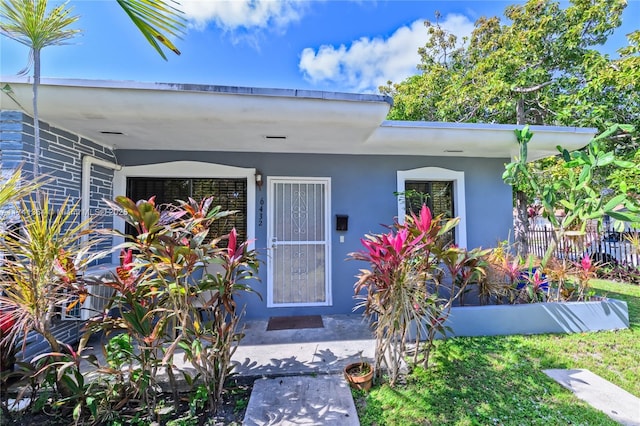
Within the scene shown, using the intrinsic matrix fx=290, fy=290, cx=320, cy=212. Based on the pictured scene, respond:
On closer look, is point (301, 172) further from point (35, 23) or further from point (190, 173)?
point (35, 23)

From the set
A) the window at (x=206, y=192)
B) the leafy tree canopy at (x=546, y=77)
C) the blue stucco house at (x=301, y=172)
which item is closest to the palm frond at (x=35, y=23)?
the blue stucco house at (x=301, y=172)

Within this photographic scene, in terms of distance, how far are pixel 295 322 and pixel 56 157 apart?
420cm

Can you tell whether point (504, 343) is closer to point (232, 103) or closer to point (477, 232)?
point (477, 232)

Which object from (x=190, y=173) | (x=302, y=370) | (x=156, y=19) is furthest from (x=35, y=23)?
(x=302, y=370)

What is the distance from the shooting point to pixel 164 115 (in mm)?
3492

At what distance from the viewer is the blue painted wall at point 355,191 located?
529 centimetres

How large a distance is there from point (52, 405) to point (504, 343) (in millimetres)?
5122

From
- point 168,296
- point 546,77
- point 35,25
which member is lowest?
point 168,296

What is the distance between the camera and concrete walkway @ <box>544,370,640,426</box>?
2651mm

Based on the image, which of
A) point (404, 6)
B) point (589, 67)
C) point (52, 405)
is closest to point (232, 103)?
point (52, 405)

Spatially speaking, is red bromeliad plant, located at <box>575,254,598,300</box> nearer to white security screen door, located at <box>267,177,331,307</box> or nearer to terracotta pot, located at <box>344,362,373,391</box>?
terracotta pot, located at <box>344,362,373,391</box>

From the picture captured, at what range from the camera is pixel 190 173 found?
5238 millimetres

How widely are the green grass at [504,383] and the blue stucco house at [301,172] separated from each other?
6.98ft

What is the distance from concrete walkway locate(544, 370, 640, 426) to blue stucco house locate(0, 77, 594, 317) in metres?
2.71
